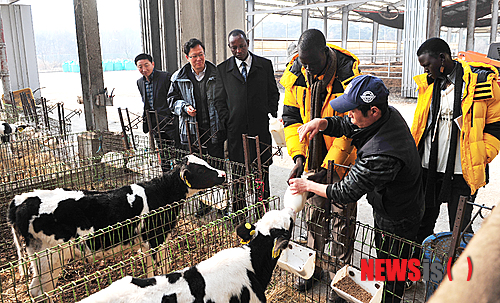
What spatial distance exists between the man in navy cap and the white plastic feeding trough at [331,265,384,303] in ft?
0.30

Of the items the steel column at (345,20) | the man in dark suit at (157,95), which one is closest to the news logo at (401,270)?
the man in dark suit at (157,95)

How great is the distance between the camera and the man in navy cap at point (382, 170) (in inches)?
84.3

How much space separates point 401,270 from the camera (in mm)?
2293

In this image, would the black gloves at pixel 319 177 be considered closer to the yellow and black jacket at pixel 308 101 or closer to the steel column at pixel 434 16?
the yellow and black jacket at pixel 308 101

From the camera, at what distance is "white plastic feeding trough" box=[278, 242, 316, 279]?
8.59 ft

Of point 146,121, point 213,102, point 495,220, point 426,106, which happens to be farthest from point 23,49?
point 495,220

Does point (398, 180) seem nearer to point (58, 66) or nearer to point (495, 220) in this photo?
point (495, 220)

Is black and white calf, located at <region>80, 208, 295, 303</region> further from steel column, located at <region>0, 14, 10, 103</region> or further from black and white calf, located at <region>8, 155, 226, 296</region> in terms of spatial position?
steel column, located at <region>0, 14, 10, 103</region>

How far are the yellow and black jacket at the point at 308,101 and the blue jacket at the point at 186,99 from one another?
1.43 meters

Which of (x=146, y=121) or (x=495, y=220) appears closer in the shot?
(x=495, y=220)

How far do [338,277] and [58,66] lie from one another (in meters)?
57.0

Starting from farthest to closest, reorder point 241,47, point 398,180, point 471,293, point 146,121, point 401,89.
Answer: point 401,89 → point 146,121 → point 241,47 → point 398,180 → point 471,293

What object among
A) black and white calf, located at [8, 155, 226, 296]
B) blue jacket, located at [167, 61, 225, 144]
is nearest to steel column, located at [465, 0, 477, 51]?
blue jacket, located at [167, 61, 225, 144]

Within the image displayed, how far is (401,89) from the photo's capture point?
13242mm
